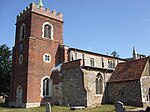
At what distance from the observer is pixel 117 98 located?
987 inches

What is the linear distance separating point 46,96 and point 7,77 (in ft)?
48.7

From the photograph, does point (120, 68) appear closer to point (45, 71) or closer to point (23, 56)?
point (45, 71)

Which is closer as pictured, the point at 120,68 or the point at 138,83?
the point at 138,83

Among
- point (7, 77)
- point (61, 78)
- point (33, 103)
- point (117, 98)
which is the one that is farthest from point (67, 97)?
point (7, 77)

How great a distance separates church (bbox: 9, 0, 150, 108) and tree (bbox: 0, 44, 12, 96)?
9283mm

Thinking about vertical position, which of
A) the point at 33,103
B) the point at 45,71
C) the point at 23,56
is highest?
the point at 23,56

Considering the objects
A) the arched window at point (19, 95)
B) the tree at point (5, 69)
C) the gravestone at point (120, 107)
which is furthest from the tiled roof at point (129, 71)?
the tree at point (5, 69)

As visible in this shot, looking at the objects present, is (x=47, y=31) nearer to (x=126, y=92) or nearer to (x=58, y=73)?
(x=58, y=73)

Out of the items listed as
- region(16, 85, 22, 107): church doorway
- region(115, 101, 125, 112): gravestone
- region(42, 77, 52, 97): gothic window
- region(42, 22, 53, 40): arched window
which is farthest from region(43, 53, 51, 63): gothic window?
region(115, 101, 125, 112): gravestone

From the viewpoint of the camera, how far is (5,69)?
130 ft

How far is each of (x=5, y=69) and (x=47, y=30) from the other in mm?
14713

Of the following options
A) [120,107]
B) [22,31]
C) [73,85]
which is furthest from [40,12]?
[120,107]

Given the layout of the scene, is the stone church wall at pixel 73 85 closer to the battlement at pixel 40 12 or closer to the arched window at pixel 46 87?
the arched window at pixel 46 87

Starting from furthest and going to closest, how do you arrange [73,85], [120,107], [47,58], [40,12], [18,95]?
[40,12] → [47,58] → [18,95] → [73,85] → [120,107]
